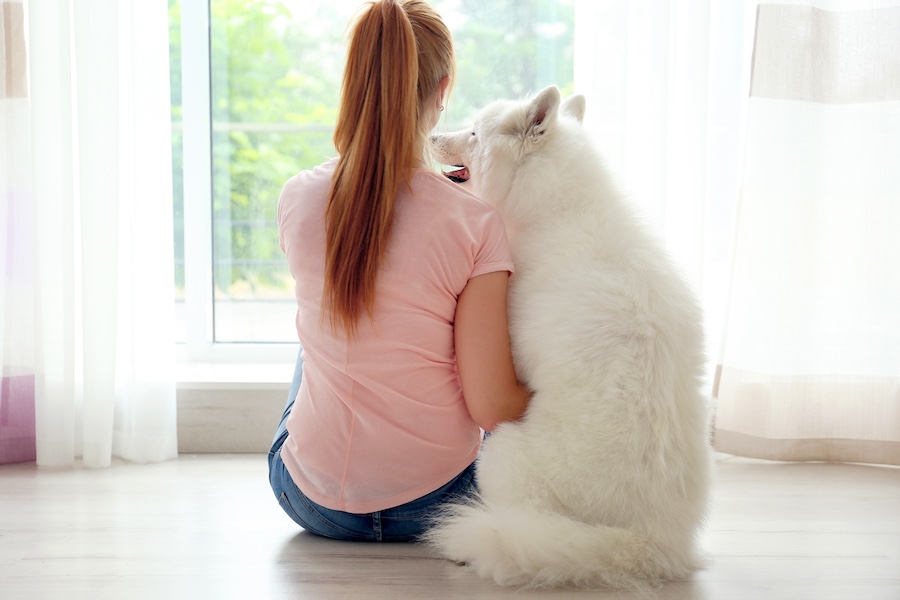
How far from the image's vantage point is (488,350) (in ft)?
4.92

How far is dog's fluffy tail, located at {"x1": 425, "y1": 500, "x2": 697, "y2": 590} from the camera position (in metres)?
1.37

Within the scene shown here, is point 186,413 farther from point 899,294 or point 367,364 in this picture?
point 899,294

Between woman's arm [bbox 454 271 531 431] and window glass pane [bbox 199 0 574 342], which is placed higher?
window glass pane [bbox 199 0 574 342]

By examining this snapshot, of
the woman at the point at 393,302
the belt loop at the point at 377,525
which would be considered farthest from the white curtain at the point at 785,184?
the belt loop at the point at 377,525

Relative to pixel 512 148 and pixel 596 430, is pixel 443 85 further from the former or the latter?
pixel 596 430

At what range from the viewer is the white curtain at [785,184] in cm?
243

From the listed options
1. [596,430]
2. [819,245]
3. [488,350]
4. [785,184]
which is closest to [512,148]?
[488,350]

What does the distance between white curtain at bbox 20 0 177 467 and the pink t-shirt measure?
1.05m

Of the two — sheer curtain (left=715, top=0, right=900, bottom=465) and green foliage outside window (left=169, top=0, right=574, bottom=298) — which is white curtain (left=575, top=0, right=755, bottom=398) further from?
green foliage outside window (left=169, top=0, right=574, bottom=298)

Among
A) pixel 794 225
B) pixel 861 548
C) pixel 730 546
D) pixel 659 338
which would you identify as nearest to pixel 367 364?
pixel 659 338

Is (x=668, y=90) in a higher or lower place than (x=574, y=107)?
higher

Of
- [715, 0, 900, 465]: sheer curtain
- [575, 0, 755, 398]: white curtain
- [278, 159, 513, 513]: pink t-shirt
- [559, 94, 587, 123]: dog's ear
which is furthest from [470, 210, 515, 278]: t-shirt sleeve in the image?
[715, 0, 900, 465]: sheer curtain

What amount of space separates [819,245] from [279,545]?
191 cm

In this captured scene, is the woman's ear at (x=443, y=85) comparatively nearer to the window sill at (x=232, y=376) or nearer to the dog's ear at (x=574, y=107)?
the dog's ear at (x=574, y=107)
